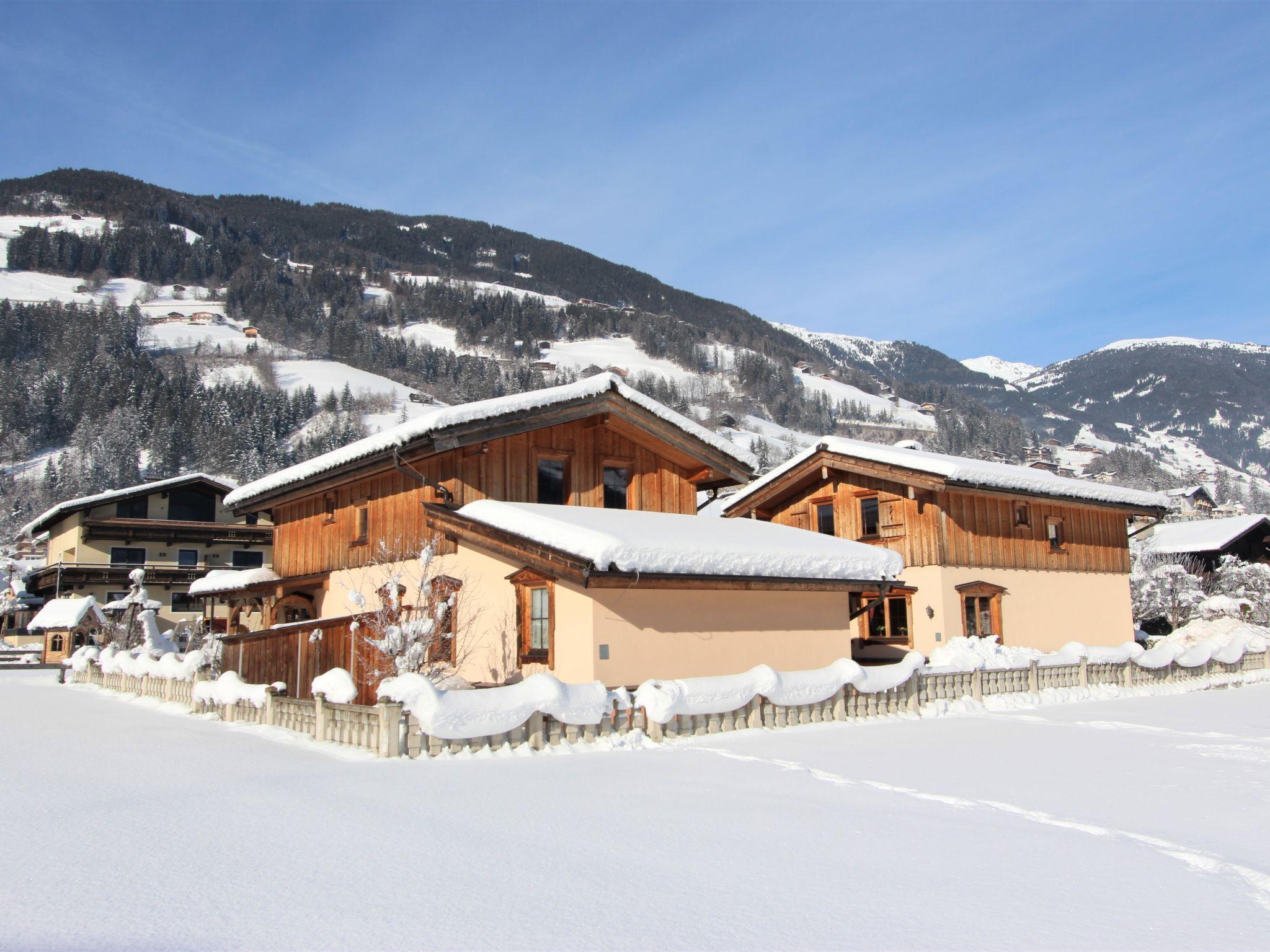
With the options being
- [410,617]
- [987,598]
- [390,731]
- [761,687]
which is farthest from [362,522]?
[987,598]

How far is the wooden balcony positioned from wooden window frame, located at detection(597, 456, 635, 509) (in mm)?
35489

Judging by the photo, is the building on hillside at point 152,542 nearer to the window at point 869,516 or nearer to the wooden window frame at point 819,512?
the wooden window frame at point 819,512

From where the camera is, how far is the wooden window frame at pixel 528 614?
51.6ft

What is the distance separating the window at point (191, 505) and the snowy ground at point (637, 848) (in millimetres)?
42043

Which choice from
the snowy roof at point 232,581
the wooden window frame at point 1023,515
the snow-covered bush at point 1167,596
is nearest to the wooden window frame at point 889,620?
the wooden window frame at point 1023,515

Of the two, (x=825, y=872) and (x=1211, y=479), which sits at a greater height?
(x=1211, y=479)

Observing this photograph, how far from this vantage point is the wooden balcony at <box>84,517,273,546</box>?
47.6m

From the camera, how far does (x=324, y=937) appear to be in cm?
487

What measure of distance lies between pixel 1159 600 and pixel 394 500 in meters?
30.7

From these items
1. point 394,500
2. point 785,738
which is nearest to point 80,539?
point 394,500

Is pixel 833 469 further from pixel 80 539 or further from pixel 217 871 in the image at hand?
pixel 80 539

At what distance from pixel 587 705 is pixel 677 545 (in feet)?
13.6

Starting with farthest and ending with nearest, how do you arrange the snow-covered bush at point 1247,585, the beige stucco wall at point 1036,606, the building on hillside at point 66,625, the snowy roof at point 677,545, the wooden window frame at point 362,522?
1. the building on hillside at point 66,625
2. the snow-covered bush at point 1247,585
3. the beige stucco wall at point 1036,606
4. the wooden window frame at point 362,522
5. the snowy roof at point 677,545

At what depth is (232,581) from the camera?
90.8 feet
